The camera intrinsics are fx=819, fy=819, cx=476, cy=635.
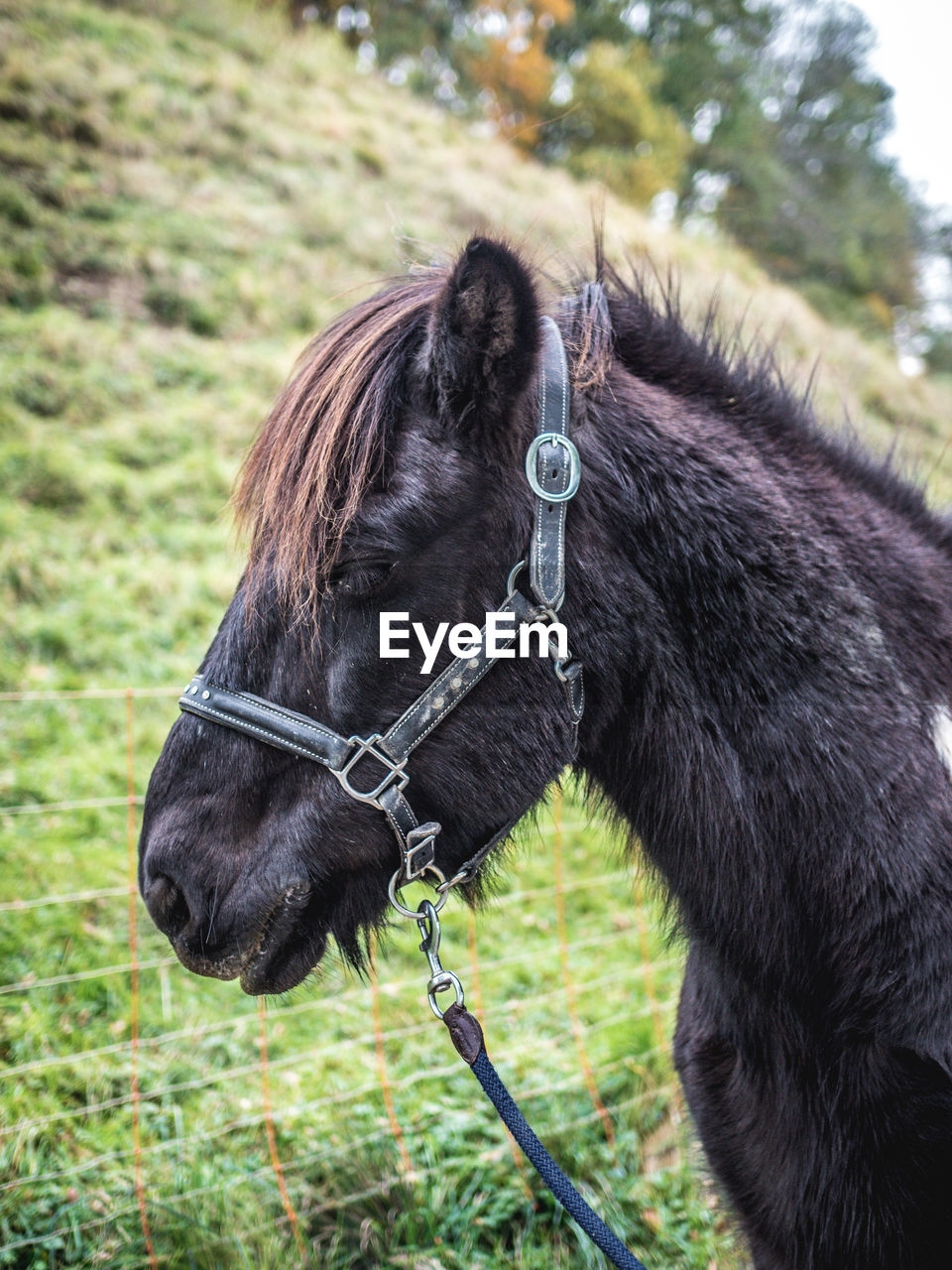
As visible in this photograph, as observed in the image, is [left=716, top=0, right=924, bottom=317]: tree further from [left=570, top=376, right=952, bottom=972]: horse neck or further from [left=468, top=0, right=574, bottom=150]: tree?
[left=570, top=376, right=952, bottom=972]: horse neck

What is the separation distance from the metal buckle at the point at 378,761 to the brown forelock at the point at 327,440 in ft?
1.03

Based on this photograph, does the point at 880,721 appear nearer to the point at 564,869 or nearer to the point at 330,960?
the point at 330,960

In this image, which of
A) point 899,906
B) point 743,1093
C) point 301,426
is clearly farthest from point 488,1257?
point 301,426

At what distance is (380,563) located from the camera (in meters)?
1.62

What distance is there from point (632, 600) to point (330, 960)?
1.17 metres

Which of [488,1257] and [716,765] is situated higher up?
[716,765]

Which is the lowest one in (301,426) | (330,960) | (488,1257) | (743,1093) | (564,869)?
(564,869)

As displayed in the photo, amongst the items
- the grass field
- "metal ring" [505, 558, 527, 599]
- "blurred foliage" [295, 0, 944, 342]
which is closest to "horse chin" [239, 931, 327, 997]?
the grass field

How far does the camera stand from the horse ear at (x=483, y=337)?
5.02 ft

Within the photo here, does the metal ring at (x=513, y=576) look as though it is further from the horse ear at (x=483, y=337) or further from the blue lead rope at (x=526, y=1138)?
the blue lead rope at (x=526, y=1138)

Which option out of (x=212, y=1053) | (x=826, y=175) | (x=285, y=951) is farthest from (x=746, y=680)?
(x=826, y=175)

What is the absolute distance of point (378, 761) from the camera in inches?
64.8

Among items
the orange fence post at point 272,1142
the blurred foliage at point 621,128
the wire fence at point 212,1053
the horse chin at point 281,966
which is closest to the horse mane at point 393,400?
the horse chin at point 281,966

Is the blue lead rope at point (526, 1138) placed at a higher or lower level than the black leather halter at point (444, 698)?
lower
